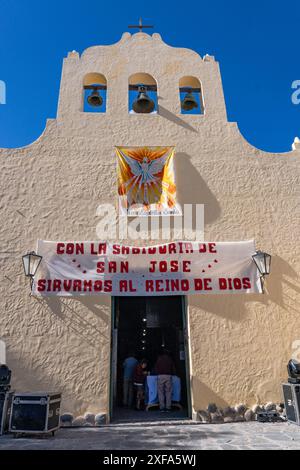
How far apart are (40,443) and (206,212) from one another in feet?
18.0

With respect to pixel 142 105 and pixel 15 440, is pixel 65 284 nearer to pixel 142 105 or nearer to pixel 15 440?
pixel 15 440

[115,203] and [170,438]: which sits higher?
[115,203]

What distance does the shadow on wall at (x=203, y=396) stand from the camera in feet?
21.8

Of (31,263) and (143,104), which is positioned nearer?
(31,263)

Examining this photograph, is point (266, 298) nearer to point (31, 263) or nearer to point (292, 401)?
point (292, 401)

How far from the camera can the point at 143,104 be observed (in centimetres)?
896

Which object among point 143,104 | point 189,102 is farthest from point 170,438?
point 189,102

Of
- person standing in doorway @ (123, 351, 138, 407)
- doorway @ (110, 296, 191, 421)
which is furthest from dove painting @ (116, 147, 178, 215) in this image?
person standing in doorway @ (123, 351, 138, 407)

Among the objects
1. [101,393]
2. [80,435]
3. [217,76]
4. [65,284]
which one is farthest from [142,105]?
[80,435]

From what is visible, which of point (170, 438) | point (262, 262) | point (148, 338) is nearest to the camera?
point (170, 438)

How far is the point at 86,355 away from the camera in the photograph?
6.82 m

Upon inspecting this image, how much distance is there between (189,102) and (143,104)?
134 cm

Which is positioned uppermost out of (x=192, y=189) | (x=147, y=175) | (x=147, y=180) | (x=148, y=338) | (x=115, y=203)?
(x=147, y=175)

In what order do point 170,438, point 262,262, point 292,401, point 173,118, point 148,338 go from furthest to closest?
point 148,338
point 173,118
point 262,262
point 292,401
point 170,438
